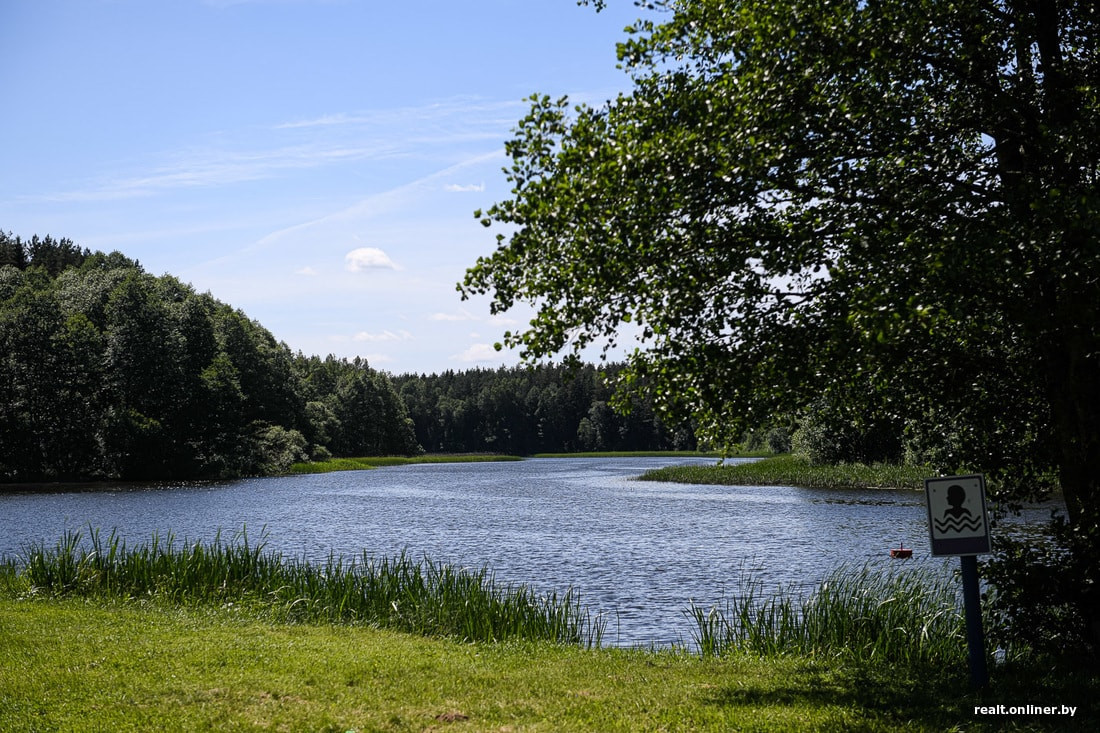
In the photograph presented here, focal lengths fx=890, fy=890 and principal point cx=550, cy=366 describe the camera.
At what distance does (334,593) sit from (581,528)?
2038 cm

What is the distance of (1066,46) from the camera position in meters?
10.8

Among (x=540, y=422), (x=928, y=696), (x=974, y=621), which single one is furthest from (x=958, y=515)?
(x=540, y=422)

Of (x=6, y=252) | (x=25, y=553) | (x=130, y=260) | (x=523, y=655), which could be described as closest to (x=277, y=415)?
(x=130, y=260)

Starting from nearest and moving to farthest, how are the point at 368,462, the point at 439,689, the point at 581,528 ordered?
the point at 439,689
the point at 581,528
the point at 368,462

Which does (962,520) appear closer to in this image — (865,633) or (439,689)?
(865,633)

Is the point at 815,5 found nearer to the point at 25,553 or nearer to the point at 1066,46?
the point at 1066,46

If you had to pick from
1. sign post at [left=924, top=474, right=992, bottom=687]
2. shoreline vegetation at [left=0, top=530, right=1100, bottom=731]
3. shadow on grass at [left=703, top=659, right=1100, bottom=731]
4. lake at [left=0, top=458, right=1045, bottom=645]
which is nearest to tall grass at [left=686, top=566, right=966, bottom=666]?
shoreline vegetation at [left=0, top=530, right=1100, bottom=731]

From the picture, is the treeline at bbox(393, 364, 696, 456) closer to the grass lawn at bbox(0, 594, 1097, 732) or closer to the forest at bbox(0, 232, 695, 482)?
the forest at bbox(0, 232, 695, 482)

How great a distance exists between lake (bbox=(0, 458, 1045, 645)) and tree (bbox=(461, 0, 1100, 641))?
5.14m

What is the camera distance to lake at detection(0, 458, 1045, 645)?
70.0ft

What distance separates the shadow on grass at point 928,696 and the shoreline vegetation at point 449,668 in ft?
0.10

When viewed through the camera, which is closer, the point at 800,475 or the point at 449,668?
the point at 449,668

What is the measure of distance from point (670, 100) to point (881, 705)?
6566mm

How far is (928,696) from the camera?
8945 millimetres
